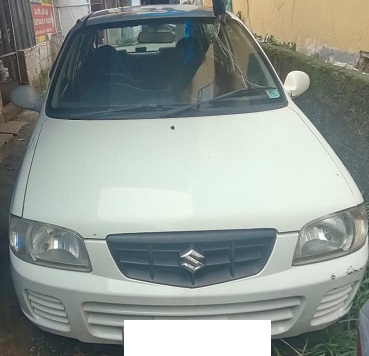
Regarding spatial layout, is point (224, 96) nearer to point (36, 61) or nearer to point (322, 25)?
point (322, 25)

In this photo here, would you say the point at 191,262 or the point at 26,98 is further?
the point at 26,98

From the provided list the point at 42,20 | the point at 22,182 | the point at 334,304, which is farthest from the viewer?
the point at 42,20

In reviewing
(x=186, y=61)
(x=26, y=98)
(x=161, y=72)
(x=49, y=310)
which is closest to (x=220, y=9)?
(x=186, y=61)

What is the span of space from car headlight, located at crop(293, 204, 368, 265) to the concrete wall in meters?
6.74

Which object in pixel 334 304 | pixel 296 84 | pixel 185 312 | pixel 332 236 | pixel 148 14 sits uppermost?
pixel 148 14

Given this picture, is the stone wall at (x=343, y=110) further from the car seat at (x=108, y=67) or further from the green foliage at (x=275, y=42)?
the car seat at (x=108, y=67)

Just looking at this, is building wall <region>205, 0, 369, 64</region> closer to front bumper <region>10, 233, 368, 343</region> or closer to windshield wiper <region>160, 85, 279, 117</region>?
windshield wiper <region>160, 85, 279, 117</region>

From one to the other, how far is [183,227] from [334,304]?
2.60 feet

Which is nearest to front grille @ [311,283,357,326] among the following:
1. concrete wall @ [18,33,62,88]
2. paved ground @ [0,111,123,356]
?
paved ground @ [0,111,123,356]

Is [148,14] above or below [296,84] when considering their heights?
above

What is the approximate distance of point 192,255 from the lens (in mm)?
1781

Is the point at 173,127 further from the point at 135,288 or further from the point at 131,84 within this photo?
the point at 135,288

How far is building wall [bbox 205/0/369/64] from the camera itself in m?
4.10

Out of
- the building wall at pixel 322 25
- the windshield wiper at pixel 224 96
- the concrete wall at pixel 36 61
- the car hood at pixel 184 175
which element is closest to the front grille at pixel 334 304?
the car hood at pixel 184 175
